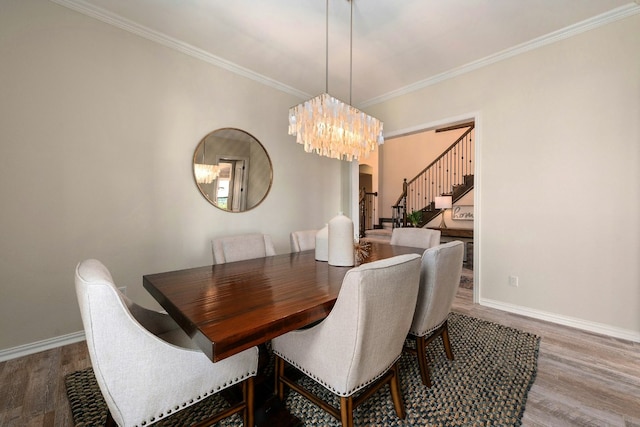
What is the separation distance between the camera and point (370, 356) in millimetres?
1107

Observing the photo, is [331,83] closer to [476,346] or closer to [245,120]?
[245,120]

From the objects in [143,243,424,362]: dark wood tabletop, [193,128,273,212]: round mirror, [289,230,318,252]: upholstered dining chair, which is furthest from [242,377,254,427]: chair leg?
[193,128,273,212]: round mirror

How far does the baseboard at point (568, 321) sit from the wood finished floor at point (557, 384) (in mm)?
90

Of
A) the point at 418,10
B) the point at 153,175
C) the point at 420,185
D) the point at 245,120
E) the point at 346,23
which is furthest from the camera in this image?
the point at 420,185

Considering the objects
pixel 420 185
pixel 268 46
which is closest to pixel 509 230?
pixel 268 46

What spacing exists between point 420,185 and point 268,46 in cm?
531

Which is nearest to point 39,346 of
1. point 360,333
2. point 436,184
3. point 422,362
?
point 360,333

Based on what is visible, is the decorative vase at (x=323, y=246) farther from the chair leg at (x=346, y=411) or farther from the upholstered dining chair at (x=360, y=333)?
the chair leg at (x=346, y=411)

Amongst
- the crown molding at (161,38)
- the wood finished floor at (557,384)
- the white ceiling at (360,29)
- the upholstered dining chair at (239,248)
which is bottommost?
the wood finished floor at (557,384)

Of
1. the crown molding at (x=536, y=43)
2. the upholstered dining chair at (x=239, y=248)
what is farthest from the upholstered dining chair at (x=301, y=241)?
the crown molding at (x=536, y=43)

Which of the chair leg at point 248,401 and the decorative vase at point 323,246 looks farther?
the decorative vase at point 323,246

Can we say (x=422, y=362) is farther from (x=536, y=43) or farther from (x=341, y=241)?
(x=536, y=43)

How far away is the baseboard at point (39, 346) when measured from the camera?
195cm

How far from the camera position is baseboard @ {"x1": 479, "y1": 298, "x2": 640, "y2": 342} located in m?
2.31
